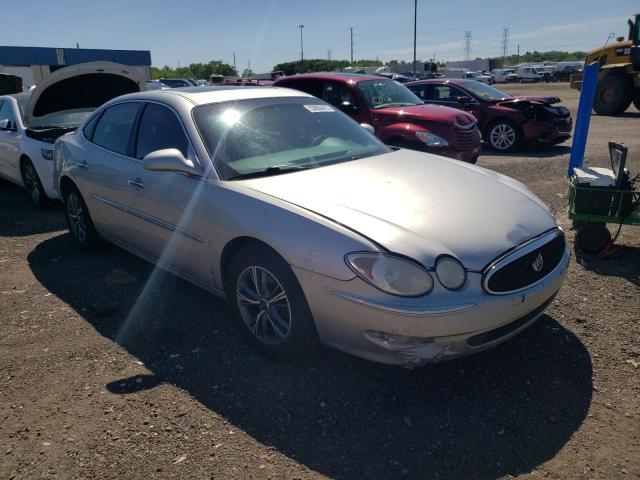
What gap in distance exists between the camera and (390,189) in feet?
10.6

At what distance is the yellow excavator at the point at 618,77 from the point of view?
1636cm

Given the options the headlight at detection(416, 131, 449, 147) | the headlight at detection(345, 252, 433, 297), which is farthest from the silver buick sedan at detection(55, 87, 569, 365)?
the headlight at detection(416, 131, 449, 147)

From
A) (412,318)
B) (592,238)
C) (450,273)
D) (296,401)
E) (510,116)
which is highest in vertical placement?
(510,116)

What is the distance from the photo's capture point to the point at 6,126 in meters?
7.41

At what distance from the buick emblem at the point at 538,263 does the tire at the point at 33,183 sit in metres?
6.39

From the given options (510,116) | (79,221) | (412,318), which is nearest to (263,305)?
(412,318)

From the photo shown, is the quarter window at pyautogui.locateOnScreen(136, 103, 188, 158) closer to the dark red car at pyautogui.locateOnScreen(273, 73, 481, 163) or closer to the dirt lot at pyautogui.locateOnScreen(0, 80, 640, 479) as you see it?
the dirt lot at pyautogui.locateOnScreen(0, 80, 640, 479)

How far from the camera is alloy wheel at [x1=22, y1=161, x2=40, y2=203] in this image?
23.2 ft

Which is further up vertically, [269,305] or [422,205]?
[422,205]

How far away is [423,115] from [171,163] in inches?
224

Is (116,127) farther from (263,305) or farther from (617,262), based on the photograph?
(617,262)

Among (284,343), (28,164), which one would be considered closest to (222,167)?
(284,343)

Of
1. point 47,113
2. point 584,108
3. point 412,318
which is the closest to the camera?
point 412,318

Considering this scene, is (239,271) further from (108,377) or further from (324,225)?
(108,377)
